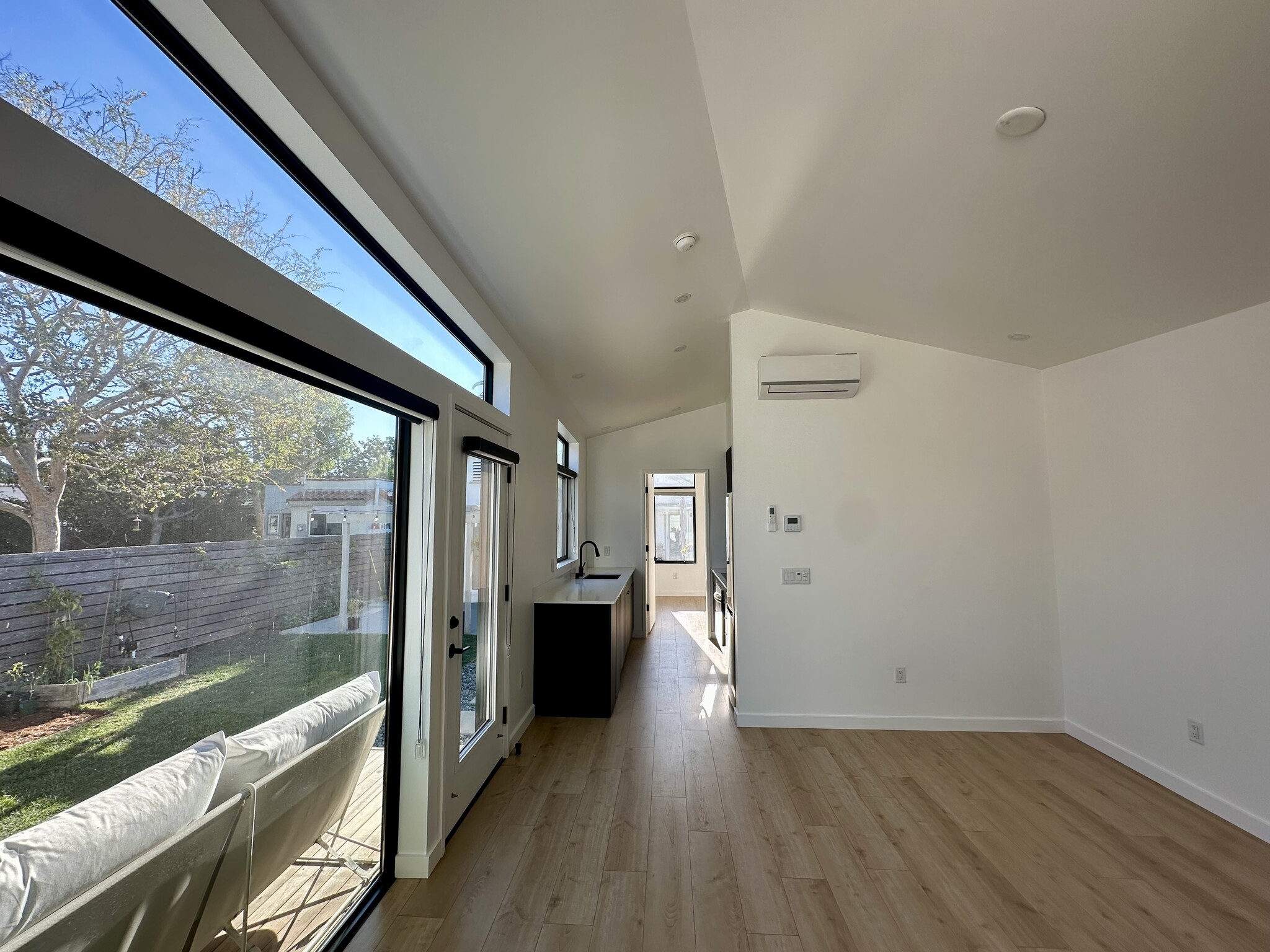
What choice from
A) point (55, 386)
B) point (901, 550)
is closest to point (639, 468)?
point (901, 550)

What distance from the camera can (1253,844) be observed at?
2.38 metres

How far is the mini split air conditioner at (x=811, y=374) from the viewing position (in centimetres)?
369

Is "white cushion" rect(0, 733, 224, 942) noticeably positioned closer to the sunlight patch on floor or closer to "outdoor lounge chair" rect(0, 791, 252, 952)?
"outdoor lounge chair" rect(0, 791, 252, 952)

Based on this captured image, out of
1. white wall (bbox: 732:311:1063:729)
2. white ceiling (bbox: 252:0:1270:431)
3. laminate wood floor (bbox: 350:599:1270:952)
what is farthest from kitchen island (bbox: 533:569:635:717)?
white ceiling (bbox: 252:0:1270:431)

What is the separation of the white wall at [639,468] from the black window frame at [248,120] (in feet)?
15.5

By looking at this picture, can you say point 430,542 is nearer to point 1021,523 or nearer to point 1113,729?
point 1021,523

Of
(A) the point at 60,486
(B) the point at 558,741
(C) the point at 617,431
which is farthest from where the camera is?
(C) the point at 617,431

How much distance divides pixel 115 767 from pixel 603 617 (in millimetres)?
3078

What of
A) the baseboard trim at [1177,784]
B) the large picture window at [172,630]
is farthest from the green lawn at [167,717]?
the baseboard trim at [1177,784]

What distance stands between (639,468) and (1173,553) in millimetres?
5023

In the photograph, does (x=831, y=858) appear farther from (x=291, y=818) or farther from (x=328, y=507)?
(x=328, y=507)

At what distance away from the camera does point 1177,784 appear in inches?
112

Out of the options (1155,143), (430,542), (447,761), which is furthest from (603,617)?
(1155,143)

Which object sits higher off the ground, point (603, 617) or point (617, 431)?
point (617, 431)
